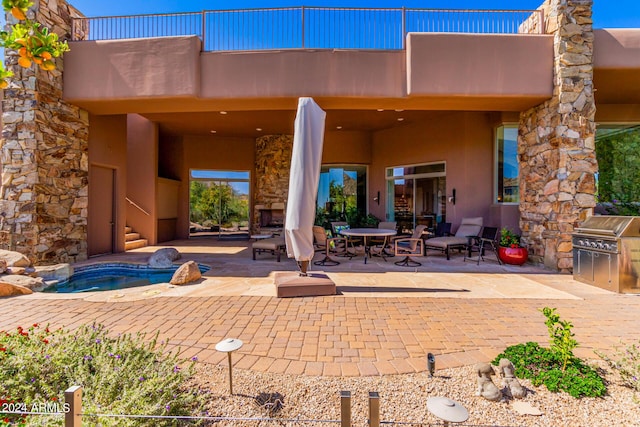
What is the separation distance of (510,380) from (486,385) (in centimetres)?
21

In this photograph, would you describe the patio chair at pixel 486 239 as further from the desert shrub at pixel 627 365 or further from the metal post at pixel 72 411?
the metal post at pixel 72 411

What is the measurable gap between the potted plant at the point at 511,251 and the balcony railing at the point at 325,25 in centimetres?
441

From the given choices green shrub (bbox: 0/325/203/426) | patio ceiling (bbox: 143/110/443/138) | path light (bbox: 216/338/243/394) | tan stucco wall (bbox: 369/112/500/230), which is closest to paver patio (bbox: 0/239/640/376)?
path light (bbox: 216/338/243/394)

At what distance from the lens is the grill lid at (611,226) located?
181 inches

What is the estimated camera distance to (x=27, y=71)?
6.09m

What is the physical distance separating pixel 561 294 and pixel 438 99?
4208 millimetres

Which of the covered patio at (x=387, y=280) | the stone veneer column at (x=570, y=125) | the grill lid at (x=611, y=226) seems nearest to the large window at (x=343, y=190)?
the covered patio at (x=387, y=280)

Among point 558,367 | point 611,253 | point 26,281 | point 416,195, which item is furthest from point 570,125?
point 26,281

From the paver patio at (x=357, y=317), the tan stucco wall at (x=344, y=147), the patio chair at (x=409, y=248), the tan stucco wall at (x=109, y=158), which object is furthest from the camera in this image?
the tan stucco wall at (x=344, y=147)

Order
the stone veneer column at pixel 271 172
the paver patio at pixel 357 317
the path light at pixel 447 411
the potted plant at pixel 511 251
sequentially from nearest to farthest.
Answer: the path light at pixel 447 411
the paver patio at pixel 357 317
the potted plant at pixel 511 251
the stone veneer column at pixel 271 172

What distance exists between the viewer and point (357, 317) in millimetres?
3643

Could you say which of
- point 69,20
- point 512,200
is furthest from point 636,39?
point 69,20

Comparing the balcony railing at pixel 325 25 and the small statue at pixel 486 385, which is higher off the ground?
the balcony railing at pixel 325 25

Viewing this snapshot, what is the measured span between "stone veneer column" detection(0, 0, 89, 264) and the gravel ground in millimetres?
6344
